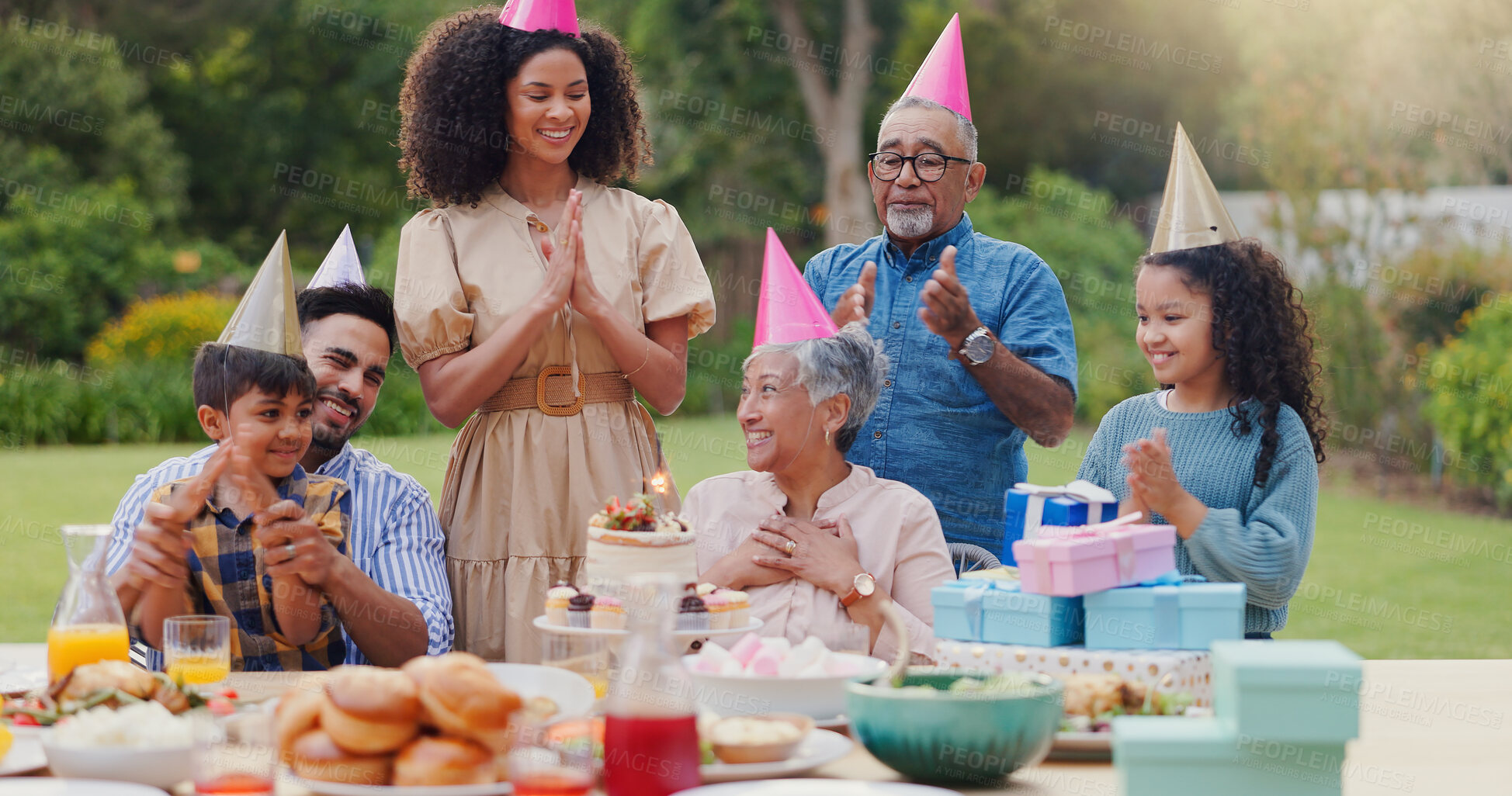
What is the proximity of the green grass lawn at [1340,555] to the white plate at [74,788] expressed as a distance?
7.15 meters

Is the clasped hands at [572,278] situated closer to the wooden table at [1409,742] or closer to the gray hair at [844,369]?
the gray hair at [844,369]

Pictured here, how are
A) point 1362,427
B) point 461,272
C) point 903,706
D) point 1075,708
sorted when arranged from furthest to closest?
point 1362,427
point 461,272
point 1075,708
point 903,706

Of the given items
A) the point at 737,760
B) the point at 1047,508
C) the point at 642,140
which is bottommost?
the point at 737,760

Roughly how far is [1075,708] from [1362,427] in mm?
11943

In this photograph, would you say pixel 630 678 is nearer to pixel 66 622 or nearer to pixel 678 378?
pixel 66 622

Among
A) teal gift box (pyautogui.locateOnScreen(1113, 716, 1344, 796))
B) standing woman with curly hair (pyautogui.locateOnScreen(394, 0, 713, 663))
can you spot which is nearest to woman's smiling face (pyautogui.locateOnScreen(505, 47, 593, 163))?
standing woman with curly hair (pyautogui.locateOnScreen(394, 0, 713, 663))

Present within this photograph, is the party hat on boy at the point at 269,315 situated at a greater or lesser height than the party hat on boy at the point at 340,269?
lesser

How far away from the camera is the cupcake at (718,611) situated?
259cm

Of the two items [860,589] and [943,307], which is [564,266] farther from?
[860,589]

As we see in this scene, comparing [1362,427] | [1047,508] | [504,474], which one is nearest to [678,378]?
[504,474]

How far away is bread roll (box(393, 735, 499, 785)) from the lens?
180cm

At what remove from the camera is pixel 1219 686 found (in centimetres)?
184

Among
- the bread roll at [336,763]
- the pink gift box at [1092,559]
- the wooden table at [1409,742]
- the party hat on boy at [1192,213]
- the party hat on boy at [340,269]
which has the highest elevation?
the party hat on boy at [1192,213]

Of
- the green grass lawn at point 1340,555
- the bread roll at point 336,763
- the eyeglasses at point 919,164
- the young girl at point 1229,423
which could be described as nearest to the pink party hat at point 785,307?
the eyeglasses at point 919,164
